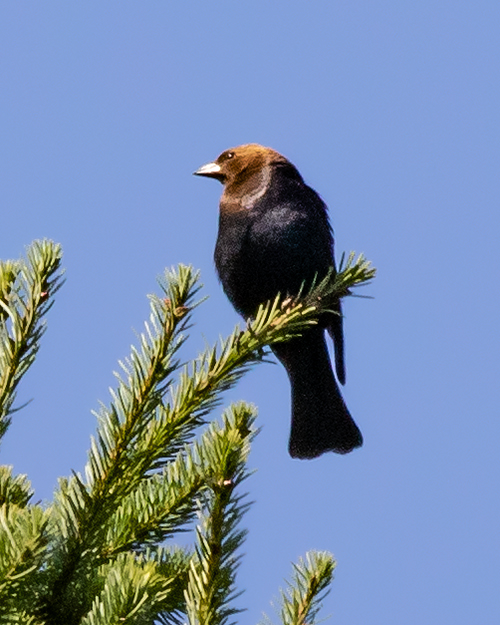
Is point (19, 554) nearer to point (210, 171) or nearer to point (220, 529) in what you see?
point (220, 529)

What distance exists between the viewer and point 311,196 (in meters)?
4.13

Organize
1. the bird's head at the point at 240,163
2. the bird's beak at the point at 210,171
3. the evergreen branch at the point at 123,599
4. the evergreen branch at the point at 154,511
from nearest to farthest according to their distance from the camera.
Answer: the evergreen branch at the point at 123,599 < the evergreen branch at the point at 154,511 < the bird's head at the point at 240,163 < the bird's beak at the point at 210,171

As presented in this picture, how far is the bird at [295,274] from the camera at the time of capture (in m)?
3.69

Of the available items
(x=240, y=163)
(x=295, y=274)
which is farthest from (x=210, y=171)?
(x=295, y=274)

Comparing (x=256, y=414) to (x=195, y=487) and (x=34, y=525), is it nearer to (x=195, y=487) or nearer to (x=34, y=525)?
(x=195, y=487)

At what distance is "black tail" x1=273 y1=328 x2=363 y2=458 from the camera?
3.66 m

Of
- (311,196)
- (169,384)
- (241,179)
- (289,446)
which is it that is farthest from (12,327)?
(241,179)

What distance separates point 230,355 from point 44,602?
461 millimetres

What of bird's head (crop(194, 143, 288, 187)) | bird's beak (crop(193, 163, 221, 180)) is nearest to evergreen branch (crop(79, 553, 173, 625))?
bird's head (crop(194, 143, 288, 187))

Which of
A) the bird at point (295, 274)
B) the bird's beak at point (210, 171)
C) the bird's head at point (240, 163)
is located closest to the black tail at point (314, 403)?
the bird at point (295, 274)

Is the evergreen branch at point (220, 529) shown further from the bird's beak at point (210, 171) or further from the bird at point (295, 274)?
the bird's beak at point (210, 171)

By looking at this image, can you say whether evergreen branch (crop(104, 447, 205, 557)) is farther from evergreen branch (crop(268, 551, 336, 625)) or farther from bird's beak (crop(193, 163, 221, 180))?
bird's beak (crop(193, 163, 221, 180))

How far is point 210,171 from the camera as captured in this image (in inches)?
193

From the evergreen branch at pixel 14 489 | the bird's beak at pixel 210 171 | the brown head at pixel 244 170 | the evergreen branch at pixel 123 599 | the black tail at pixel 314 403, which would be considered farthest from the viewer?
the bird's beak at pixel 210 171
